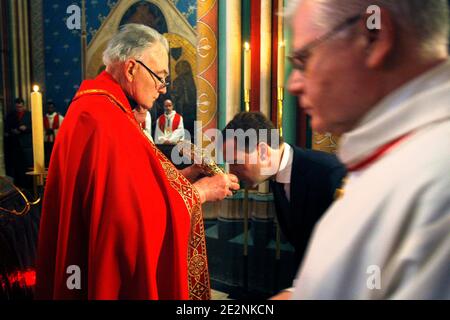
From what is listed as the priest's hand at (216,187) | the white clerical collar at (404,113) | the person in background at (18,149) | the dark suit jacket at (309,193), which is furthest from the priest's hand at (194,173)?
the person in background at (18,149)

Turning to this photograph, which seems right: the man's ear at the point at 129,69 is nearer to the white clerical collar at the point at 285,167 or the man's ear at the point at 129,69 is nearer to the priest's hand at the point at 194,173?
the priest's hand at the point at 194,173

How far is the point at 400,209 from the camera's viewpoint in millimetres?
479

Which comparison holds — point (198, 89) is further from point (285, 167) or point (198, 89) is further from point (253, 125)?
point (285, 167)

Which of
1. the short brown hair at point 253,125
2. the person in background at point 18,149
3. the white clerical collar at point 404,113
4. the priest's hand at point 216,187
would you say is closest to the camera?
the white clerical collar at point 404,113

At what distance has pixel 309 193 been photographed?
5.71ft

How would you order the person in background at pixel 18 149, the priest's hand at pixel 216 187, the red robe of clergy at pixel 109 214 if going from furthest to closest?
the person in background at pixel 18 149, the priest's hand at pixel 216 187, the red robe of clergy at pixel 109 214

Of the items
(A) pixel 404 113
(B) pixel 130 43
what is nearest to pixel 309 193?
(B) pixel 130 43

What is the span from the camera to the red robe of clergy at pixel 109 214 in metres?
1.28

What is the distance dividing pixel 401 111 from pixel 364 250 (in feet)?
0.64

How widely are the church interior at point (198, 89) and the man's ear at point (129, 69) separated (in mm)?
274

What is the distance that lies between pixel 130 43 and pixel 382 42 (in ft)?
3.45

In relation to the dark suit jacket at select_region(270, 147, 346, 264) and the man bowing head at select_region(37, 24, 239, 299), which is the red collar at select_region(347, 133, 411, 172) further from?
the dark suit jacket at select_region(270, 147, 346, 264)
